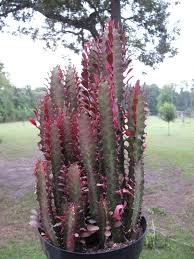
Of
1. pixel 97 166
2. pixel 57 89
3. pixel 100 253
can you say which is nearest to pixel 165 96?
pixel 57 89

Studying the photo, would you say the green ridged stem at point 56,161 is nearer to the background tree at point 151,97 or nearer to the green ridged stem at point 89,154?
the green ridged stem at point 89,154

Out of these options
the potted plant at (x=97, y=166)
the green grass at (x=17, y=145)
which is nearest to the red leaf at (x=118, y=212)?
the potted plant at (x=97, y=166)

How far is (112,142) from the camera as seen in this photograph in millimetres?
1650

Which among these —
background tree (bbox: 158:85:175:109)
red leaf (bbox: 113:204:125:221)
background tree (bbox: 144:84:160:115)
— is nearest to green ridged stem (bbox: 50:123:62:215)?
red leaf (bbox: 113:204:125:221)

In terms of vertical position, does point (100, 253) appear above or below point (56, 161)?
below

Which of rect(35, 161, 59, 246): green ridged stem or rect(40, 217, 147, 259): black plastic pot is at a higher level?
rect(35, 161, 59, 246): green ridged stem

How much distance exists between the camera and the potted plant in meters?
1.62

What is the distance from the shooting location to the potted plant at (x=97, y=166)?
1.62 m

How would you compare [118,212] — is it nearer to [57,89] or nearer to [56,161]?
[56,161]

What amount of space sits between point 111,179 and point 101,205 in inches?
5.2

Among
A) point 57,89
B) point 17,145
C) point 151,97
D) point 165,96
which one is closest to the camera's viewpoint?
point 57,89

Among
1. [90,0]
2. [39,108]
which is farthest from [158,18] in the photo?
[39,108]

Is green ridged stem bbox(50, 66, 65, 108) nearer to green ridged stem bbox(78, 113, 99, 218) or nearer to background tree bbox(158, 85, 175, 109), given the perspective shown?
green ridged stem bbox(78, 113, 99, 218)

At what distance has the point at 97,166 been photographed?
171cm
